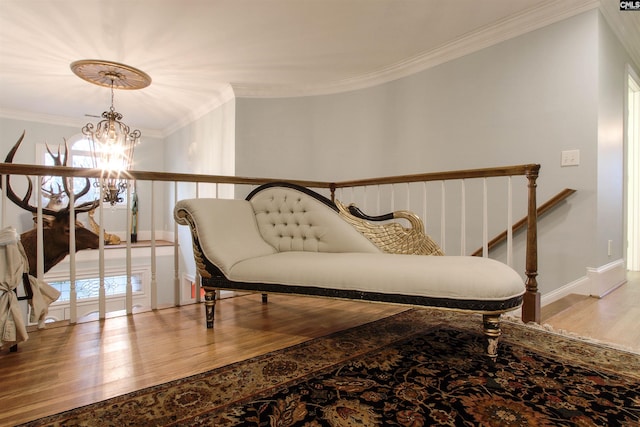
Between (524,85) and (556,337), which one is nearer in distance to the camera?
(556,337)

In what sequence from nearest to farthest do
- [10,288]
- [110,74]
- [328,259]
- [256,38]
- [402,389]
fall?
[402,389] → [10,288] → [328,259] → [256,38] → [110,74]

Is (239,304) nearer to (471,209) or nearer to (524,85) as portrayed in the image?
(471,209)

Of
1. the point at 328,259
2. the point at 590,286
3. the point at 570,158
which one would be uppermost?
the point at 570,158

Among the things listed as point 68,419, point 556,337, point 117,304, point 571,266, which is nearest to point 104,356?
point 68,419

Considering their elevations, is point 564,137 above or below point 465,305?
above

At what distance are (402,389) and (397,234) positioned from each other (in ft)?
3.72

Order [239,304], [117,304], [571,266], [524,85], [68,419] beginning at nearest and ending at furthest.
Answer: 1. [68,419]
2. [239,304]
3. [571,266]
4. [524,85]
5. [117,304]

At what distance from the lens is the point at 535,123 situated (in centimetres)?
292

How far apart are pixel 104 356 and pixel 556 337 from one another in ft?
7.58

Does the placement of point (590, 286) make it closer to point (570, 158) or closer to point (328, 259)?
point (570, 158)

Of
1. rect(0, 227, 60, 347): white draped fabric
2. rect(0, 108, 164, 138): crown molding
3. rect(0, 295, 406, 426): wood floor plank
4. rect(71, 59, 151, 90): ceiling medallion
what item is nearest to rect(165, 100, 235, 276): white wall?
rect(71, 59, 151, 90): ceiling medallion

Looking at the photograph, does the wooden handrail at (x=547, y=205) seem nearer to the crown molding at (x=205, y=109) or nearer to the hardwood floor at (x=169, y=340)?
the hardwood floor at (x=169, y=340)

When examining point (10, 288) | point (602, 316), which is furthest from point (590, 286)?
point (10, 288)

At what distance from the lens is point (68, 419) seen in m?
1.09
